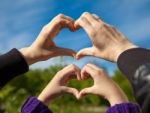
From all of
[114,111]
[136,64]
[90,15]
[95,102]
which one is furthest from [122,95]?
[95,102]

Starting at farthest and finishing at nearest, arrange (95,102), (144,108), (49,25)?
(95,102) → (49,25) → (144,108)

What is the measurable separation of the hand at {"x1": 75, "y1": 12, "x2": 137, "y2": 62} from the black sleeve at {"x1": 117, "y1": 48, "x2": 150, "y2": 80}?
125mm

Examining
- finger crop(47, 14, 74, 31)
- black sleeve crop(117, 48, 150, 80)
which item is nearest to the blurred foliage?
finger crop(47, 14, 74, 31)

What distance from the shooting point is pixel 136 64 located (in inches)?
42.4

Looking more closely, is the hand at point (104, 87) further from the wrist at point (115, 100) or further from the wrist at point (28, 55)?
the wrist at point (28, 55)

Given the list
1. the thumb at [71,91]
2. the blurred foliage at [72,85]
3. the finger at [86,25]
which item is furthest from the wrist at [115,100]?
the blurred foliage at [72,85]

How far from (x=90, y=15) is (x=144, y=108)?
46 cm

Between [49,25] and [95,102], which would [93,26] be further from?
[95,102]

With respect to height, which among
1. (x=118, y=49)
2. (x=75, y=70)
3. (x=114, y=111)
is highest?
(x=118, y=49)

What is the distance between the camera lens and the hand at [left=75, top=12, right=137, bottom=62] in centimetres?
131

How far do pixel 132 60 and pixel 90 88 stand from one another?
→ 513mm

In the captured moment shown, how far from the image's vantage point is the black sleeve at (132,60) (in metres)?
1.07

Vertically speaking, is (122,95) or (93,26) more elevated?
(93,26)

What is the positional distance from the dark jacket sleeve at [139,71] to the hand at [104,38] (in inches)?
5.3
